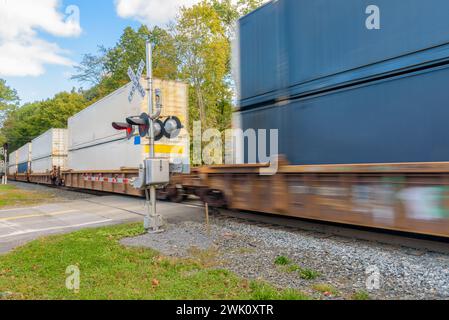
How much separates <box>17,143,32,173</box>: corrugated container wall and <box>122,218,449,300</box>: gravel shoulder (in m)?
30.1

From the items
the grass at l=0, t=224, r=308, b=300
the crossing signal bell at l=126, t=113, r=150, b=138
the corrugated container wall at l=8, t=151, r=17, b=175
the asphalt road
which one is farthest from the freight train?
the corrugated container wall at l=8, t=151, r=17, b=175

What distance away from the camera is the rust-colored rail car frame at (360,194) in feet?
12.7

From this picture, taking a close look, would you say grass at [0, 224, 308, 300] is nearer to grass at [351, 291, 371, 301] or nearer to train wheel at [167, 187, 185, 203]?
grass at [351, 291, 371, 301]

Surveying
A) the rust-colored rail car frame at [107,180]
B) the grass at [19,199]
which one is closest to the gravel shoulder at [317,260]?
the rust-colored rail car frame at [107,180]

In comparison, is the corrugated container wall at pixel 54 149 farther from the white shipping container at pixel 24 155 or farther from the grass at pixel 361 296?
the grass at pixel 361 296

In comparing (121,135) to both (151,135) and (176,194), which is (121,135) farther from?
(151,135)

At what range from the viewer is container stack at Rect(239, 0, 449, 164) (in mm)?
4203

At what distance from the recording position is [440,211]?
382 centimetres

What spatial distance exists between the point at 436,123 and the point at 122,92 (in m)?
10.3

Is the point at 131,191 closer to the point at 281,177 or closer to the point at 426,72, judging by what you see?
the point at 281,177

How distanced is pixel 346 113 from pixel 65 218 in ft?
23.1

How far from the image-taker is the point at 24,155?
107 feet

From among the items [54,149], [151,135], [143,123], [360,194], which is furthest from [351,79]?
[54,149]
